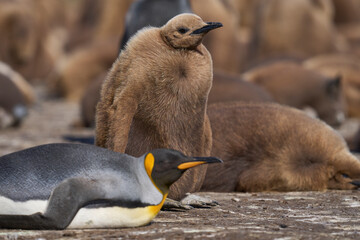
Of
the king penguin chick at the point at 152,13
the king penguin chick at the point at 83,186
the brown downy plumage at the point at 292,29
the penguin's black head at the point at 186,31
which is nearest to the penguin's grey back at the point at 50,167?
the king penguin chick at the point at 83,186

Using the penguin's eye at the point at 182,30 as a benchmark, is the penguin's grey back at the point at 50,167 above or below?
below

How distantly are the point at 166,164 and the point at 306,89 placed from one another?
264 inches

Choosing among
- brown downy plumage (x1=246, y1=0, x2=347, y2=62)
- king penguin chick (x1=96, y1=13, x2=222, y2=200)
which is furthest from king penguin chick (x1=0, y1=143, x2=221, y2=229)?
brown downy plumage (x1=246, y1=0, x2=347, y2=62)

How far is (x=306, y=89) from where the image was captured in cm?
955

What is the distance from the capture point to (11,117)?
30.4 feet

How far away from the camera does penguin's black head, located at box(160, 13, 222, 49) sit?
12.0ft

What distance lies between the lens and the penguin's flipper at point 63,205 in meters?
2.95

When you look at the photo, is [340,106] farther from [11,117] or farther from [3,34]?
[3,34]

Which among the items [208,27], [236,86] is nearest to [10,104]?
[236,86]

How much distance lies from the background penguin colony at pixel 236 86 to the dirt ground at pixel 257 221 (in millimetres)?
273

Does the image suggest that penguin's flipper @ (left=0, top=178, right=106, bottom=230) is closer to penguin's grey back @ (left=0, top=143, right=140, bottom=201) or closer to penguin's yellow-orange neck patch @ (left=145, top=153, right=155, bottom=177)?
penguin's grey back @ (left=0, top=143, right=140, bottom=201)

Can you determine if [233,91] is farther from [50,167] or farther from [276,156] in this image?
[50,167]

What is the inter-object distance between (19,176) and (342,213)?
1.74 metres

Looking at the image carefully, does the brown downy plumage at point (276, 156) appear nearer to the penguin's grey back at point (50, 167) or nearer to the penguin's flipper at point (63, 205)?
the penguin's grey back at point (50, 167)
